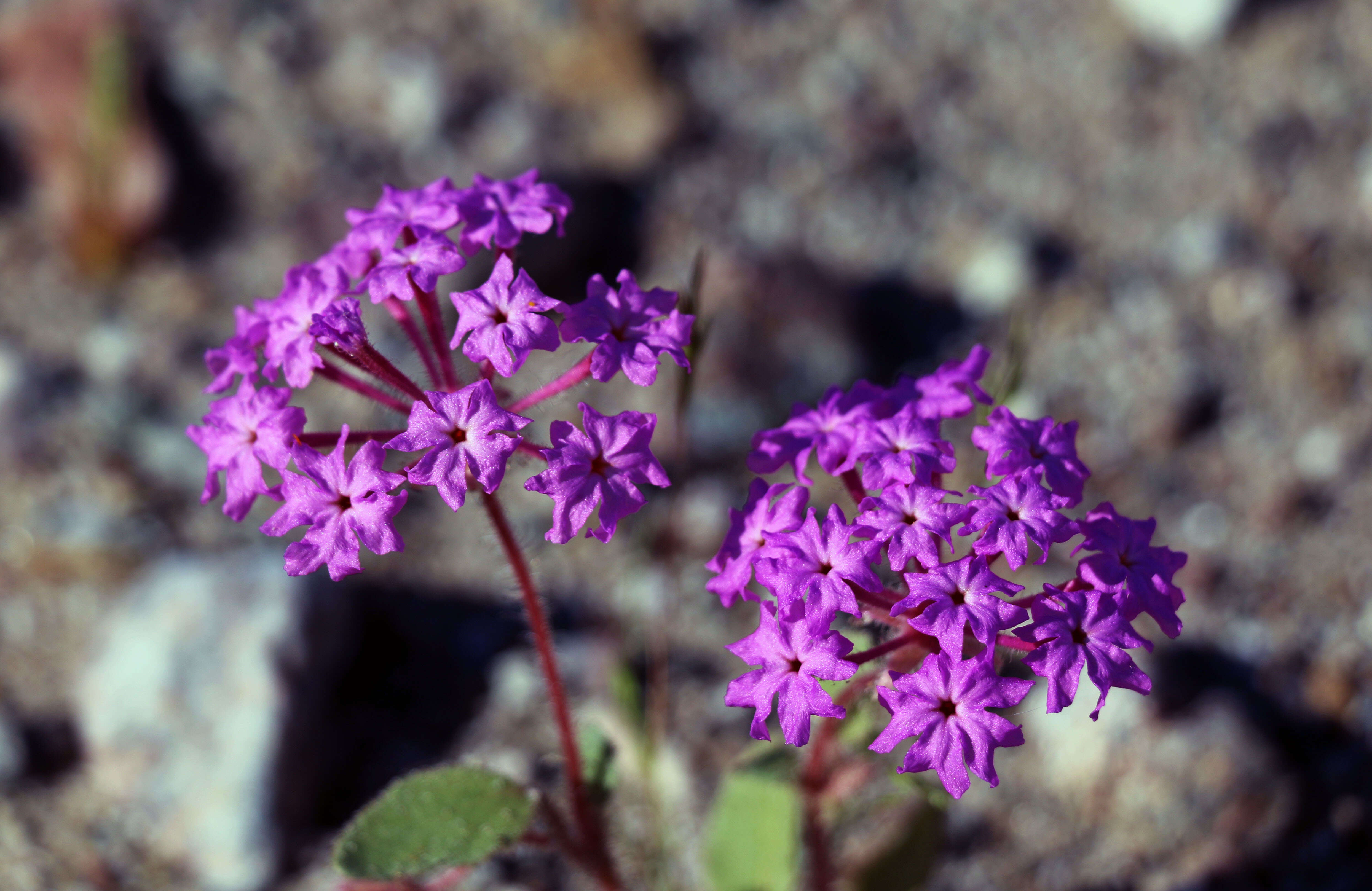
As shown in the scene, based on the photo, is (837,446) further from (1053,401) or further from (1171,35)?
(1171,35)

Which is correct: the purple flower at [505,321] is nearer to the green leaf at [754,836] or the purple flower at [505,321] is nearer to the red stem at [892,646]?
the red stem at [892,646]

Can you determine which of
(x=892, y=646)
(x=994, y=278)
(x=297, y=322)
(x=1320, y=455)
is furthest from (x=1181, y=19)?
(x=297, y=322)

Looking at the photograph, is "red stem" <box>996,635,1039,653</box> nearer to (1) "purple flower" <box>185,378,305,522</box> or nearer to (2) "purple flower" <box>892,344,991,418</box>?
(2) "purple flower" <box>892,344,991,418</box>

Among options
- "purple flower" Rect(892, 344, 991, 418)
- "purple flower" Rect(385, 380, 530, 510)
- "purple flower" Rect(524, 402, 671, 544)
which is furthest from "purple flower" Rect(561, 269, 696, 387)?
"purple flower" Rect(892, 344, 991, 418)

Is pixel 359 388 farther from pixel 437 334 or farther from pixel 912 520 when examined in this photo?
pixel 912 520

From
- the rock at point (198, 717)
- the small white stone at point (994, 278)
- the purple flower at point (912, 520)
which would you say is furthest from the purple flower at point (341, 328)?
the small white stone at point (994, 278)

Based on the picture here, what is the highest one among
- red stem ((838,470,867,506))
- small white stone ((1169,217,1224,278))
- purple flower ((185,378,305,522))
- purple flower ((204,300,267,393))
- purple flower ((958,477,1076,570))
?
small white stone ((1169,217,1224,278))

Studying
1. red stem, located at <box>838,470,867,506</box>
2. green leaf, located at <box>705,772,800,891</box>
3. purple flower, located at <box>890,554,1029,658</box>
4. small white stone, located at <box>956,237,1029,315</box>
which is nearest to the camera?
purple flower, located at <box>890,554,1029,658</box>
